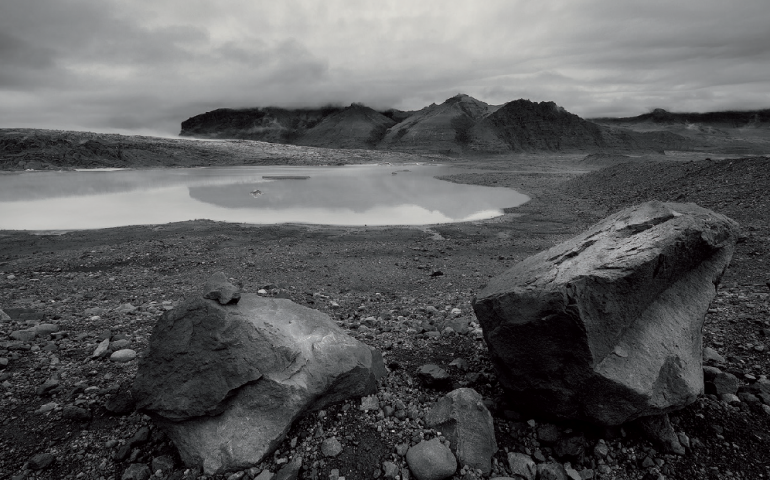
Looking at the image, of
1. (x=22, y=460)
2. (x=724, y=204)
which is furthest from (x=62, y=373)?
(x=724, y=204)

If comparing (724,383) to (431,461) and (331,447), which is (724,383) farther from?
(331,447)

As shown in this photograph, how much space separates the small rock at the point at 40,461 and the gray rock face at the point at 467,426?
13.4 ft

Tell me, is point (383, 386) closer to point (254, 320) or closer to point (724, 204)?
point (254, 320)

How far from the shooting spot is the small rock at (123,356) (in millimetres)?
6598

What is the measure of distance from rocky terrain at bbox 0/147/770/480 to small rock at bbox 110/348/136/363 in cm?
7

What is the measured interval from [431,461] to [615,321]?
2.44m

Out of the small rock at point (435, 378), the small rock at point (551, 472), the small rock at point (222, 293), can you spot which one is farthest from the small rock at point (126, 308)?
the small rock at point (551, 472)

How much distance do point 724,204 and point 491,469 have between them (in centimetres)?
2012

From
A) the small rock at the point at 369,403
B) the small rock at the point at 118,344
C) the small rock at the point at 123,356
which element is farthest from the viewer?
the small rock at the point at 118,344

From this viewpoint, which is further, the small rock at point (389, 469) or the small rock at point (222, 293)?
the small rock at point (222, 293)

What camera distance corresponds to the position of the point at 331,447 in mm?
4762

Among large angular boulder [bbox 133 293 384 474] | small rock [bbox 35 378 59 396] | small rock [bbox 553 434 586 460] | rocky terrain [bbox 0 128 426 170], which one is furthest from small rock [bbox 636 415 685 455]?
rocky terrain [bbox 0 128 426 170]

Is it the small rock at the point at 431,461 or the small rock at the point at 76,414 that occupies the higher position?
the small rock at the point at 76,414

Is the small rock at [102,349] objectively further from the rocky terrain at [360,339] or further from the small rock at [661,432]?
the small rock at [661,432]
